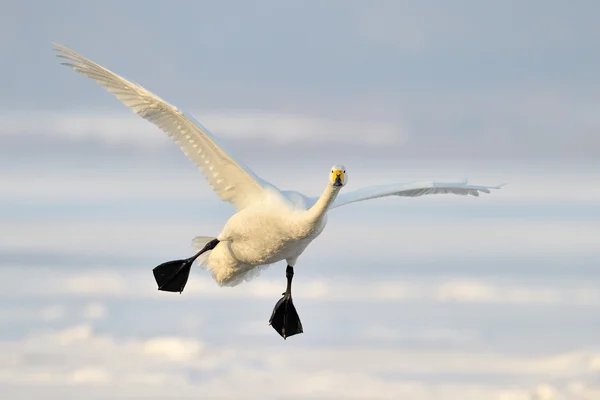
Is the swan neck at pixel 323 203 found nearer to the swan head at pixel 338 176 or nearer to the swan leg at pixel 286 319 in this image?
the swan head at pixel 338 176

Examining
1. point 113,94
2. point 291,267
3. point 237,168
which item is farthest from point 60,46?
point 291,267

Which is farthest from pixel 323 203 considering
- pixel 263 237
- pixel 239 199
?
pixel 239 199

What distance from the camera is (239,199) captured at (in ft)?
120

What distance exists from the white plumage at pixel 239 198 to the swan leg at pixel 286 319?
1642 mm

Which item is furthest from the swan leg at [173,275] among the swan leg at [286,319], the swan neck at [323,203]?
the swan neck at [323,203]

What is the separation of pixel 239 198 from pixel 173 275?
2828 mm

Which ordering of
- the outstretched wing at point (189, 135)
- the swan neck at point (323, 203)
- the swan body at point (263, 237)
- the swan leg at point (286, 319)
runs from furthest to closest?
the swan leg at point (286, 319) → the outstretched wing at point (189, 135) → the swan body at point (263, 237) → the swan neck at point (323, 203)

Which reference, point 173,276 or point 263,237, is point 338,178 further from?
point 173,276

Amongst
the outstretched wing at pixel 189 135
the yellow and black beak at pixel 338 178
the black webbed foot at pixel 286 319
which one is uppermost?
the outstretched wing at pixel 189 135

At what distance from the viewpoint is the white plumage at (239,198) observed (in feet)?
113

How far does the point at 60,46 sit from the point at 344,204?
6180mm

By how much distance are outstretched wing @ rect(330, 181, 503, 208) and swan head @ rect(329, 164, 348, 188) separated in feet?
5.97

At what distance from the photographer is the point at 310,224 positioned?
3416 centimetres

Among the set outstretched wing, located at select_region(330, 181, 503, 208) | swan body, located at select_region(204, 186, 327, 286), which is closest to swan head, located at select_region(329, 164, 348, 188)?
swan body, located at select_region(204, 186, 327, 286)
